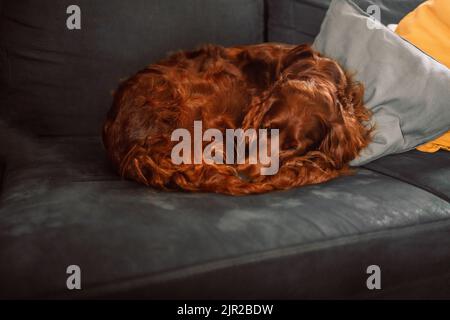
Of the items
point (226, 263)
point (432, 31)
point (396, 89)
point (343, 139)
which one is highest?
point (432, 31)

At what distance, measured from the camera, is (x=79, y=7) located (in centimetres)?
167

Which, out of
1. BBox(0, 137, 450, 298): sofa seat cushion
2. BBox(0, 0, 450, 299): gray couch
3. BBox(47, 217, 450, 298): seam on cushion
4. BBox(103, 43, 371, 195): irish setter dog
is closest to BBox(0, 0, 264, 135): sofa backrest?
BBox(0, 0, 450, 299): gray couch

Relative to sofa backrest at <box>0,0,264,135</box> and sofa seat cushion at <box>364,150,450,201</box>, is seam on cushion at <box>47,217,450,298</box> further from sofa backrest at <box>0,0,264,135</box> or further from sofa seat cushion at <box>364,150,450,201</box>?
sofa backrest at <box>0,0,264,135</box>

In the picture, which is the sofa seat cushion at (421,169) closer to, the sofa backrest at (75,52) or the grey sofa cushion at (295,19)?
the grey sofa cushion at (295,19)

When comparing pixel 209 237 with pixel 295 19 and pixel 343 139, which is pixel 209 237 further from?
pixel 295 19

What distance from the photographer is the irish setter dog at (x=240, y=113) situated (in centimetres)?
135

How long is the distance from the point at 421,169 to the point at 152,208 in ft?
2.74

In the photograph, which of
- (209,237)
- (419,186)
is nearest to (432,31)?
(419,186)

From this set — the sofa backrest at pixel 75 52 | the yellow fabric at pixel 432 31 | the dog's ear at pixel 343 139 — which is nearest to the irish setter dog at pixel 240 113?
the dog's ear at pixel 343 139

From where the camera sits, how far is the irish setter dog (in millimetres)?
1352

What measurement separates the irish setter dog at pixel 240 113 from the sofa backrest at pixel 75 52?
231 millimetres

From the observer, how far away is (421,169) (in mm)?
1530

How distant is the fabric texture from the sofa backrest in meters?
0.60
